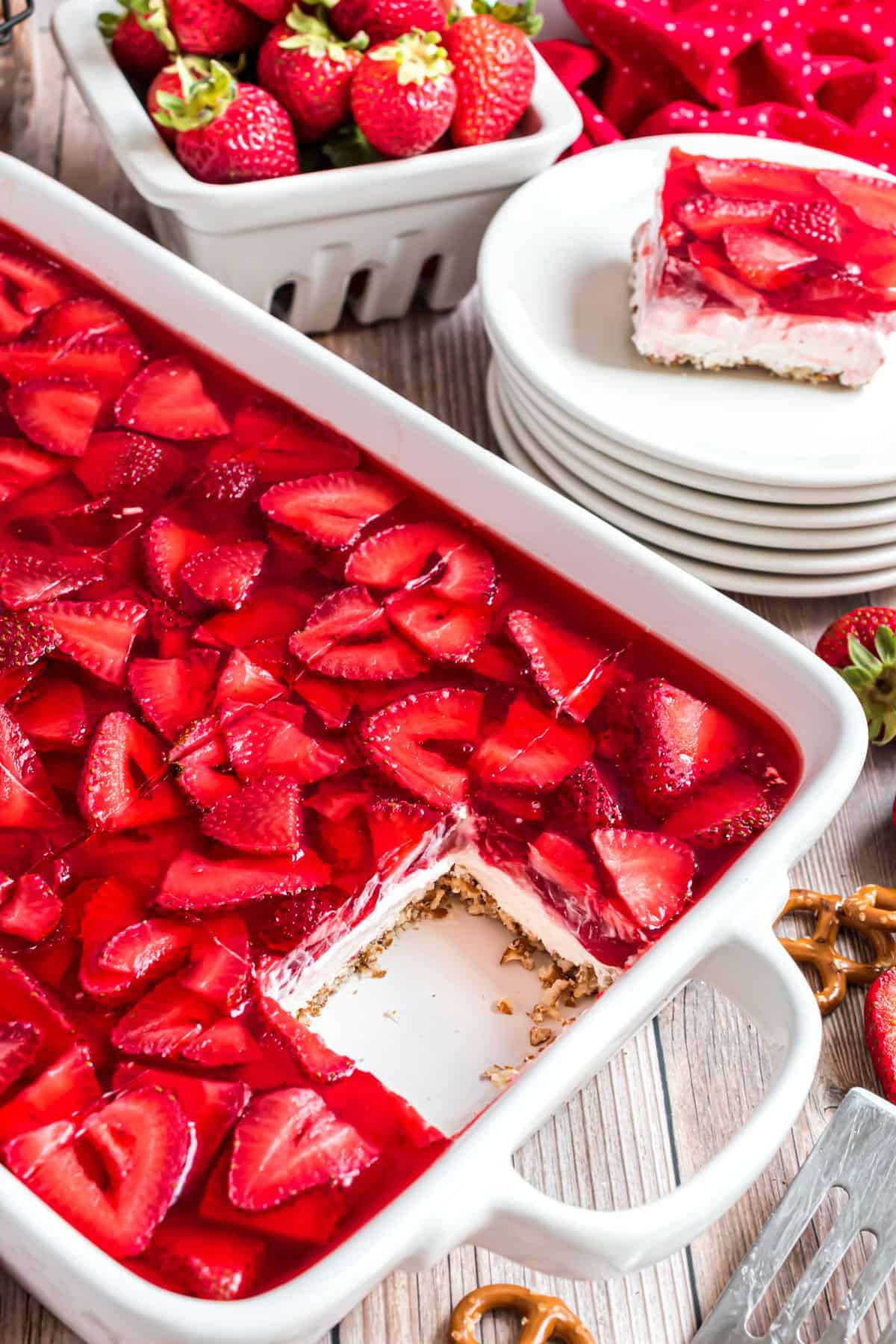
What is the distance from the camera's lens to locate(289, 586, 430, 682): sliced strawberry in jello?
4.95 feet

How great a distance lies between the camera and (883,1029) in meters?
1.45

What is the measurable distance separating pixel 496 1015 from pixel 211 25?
1390 millimetres

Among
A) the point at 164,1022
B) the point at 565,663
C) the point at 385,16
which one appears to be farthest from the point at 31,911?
the point at 385,16

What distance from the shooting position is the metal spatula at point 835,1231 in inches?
49.5

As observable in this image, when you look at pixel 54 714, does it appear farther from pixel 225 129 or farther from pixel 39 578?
pixel 225 129

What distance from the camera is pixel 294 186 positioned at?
1848mm

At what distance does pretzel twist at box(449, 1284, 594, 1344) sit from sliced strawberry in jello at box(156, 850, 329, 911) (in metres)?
Answer: 0.40

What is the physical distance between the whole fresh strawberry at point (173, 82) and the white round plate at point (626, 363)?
44 cm

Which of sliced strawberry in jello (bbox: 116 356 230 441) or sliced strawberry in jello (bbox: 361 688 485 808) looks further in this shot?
sliced strawberry in jello (bbox: 116 356 230 441)

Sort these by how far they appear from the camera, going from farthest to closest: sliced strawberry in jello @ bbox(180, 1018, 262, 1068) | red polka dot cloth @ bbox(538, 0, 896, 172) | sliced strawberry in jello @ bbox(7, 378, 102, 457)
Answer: red polka dot cloth @ bbox(538, 0, 896, 172) < sliced strawberry in jello @ bbox(7, 378, 102, 457) < sliced strawberry in jello @ bbox(180, 1018, 262, 1068)

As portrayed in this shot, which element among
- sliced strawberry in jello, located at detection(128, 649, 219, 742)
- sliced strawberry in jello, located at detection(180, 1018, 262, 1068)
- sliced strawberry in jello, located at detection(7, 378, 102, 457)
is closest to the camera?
sliced strawberry in jello, located at detection(180, 1018, 262, 1068)

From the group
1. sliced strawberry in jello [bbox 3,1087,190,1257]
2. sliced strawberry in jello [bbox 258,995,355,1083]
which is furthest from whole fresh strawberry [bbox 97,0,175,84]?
sliced strawberry in jello [bbox 3,1087,190,1257]

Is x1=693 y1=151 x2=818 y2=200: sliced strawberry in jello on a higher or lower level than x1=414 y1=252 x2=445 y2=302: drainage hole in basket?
higher

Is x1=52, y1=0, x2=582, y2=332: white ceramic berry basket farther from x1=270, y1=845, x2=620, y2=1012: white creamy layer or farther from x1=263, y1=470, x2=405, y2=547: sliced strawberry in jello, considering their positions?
x1=270, y1=845, x2=620, y2=1012: white creamy layer
